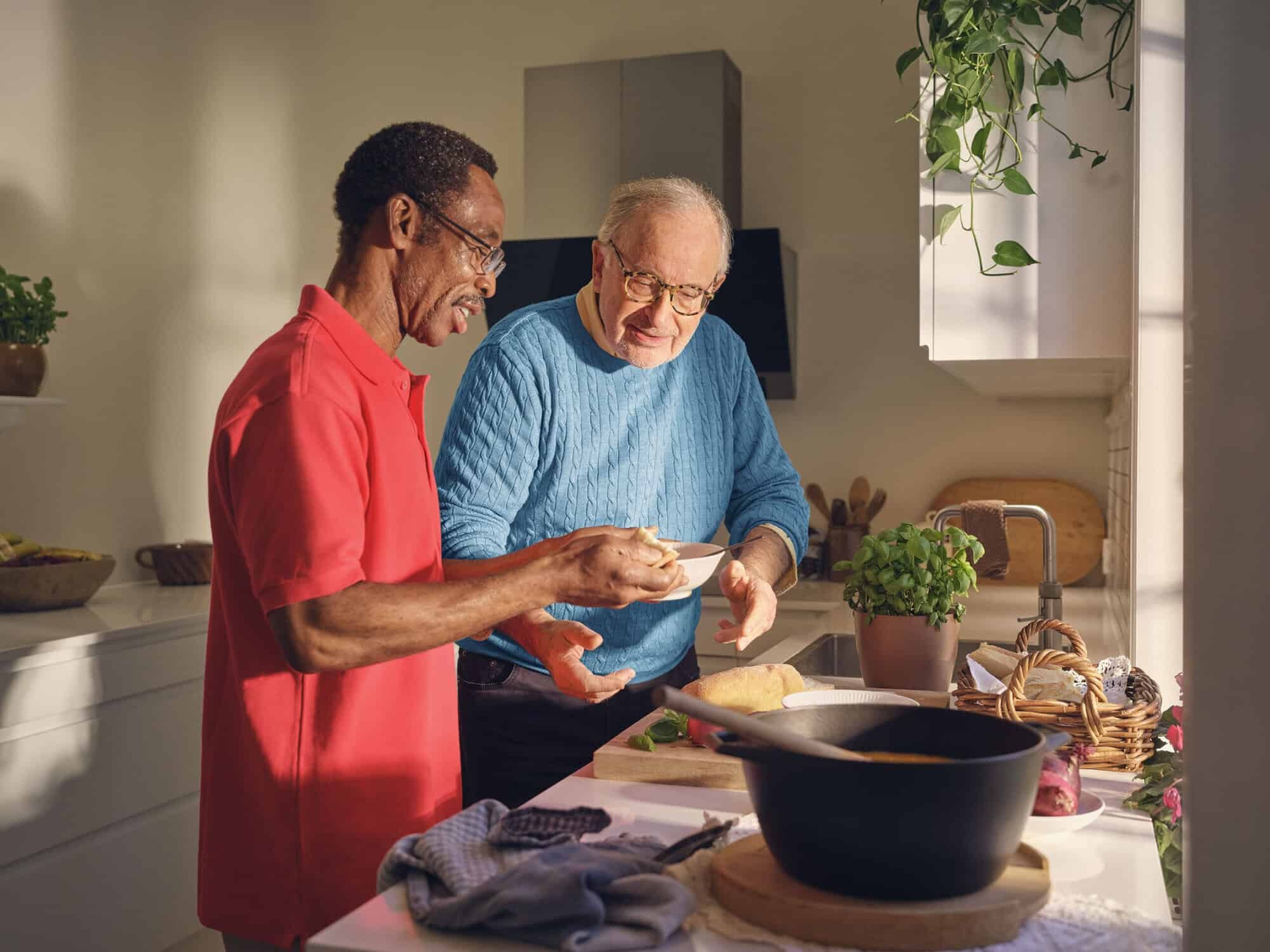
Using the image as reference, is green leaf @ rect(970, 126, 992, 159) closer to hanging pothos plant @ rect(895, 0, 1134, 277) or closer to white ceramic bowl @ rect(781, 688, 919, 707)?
hanging pothos plant @ rect(895, 0, 1134, 277)

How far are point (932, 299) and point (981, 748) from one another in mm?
1464

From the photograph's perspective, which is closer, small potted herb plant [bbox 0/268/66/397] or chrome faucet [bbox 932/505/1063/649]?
chrome faucet [bbox 932/505/1063/649]

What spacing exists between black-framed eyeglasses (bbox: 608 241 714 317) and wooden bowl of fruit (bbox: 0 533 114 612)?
5.31 feet

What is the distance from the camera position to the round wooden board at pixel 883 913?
790 millimetres

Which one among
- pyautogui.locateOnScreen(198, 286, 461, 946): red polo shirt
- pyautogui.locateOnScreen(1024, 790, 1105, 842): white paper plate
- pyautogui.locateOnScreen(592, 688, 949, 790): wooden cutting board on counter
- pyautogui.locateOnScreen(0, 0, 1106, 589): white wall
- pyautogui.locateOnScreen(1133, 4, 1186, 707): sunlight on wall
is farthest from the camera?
pyautogui.locateOnScreen(0, 0, 1106, 589): white wall

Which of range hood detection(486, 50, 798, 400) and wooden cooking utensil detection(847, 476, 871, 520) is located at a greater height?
range hood detection(486, 50, 798, 400)

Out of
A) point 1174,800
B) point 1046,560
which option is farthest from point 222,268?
point 1174,800

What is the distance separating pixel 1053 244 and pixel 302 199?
2.68 meters

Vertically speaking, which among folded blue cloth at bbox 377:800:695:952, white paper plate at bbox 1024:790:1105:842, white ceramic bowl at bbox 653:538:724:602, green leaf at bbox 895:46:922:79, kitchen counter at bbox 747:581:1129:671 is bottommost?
kitchen counter at bbox 747:581:1129:671

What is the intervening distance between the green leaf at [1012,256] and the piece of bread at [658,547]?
114 cm

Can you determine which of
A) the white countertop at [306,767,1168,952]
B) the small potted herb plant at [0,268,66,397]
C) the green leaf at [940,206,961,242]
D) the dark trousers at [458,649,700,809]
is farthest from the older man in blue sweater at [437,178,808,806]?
the small potted herb plant at [0,268,66,397]

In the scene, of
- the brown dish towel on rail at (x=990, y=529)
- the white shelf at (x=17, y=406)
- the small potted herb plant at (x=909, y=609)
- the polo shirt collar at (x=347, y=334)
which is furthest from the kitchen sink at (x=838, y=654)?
the white shelf at (x=17, y=406)

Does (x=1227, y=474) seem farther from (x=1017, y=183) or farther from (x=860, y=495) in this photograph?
(x=860, y=495)

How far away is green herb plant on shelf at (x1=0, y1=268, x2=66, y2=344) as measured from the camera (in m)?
2.59
